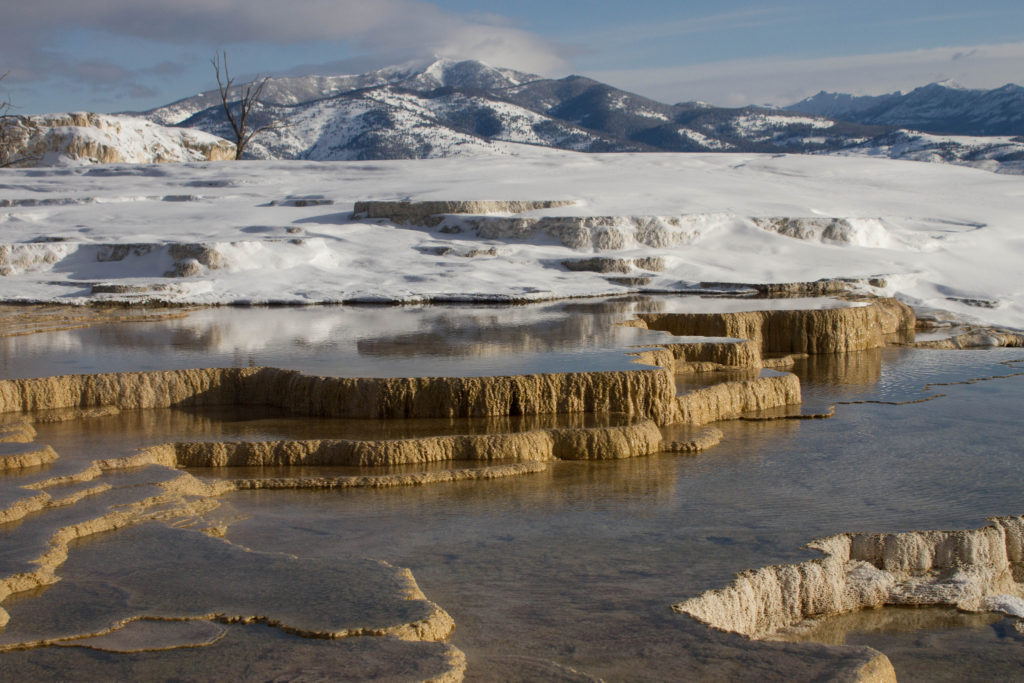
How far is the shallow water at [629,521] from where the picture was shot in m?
5.25

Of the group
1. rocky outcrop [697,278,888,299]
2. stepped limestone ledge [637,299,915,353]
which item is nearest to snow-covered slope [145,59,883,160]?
rocky outcrop [697,278,888,299]

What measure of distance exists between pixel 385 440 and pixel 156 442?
Result: 2.01 meters

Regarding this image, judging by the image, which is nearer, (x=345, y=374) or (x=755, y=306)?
(x=345, y=374)

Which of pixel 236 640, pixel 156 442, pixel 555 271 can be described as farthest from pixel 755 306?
pixel 236 640

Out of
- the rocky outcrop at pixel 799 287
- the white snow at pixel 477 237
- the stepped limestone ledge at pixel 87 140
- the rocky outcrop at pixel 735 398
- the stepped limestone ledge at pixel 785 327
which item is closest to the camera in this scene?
the rocky outcrop at pixel 735 398

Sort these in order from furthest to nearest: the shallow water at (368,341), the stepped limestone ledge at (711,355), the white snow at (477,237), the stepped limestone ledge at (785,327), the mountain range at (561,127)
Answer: the mountain range at (561,127)
the white snow at (477,237)
the stepped limestone ledge at (785,327)
the stepped limestone ledge at (711,355)
the shallow water at (368,341)

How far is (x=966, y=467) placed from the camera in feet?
29.2

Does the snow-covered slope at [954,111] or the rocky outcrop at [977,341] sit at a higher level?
the snow-covered slope at [954,111]

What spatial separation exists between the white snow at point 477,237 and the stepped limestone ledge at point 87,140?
4.58m

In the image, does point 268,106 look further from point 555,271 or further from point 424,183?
point 555,271

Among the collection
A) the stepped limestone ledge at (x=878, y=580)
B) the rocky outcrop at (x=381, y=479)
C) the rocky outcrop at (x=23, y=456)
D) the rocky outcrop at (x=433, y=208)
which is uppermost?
the rocky outcrop at (x=433, y=208)

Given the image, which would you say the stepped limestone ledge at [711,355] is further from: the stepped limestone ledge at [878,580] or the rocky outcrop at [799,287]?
the rocky outcrop at [799,287]

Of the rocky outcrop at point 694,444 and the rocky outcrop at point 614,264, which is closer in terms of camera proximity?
the rocky outcrop at point 694,444

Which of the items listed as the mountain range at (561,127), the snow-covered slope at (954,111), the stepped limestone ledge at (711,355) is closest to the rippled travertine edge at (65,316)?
the stepped limestone ledge at (711,355)
